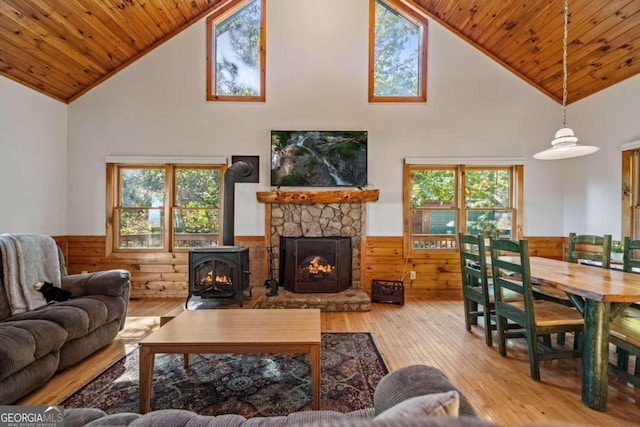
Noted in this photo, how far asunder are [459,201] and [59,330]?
457 cm

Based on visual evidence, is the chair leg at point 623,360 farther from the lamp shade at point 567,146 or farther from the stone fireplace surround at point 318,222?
the stone fireplace surround at point 318,222

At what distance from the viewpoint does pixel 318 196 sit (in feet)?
12.8

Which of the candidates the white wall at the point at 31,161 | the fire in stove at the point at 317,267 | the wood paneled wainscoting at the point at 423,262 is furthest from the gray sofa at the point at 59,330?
the wood paneled wainscoting at the point at 423,262

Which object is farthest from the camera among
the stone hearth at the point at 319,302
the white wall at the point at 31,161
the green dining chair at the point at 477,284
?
the stone hearth at the point at 319,302

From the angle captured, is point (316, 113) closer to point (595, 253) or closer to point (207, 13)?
point (207, 13)

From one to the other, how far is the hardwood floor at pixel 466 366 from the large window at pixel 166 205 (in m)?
1.03

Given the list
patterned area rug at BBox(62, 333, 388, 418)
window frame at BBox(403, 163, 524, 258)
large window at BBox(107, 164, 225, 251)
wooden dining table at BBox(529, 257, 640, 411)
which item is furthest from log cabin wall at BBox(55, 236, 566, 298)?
wooden dining table at BBox(529, 257, 640, 411)

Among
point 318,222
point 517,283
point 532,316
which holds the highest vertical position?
point 318,222

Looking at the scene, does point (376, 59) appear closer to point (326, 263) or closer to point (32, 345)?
point (326, 263)

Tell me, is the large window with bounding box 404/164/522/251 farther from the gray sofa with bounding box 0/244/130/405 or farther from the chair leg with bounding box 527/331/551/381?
the gray sofa with bounding box 0/244/130/405

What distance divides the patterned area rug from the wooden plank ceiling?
3351 millimetres

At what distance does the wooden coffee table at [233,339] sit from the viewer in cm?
166

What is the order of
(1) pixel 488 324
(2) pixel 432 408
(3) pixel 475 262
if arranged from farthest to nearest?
(3) pixel 475 262
(1) pixel 488 324
(2) pixel 432 408

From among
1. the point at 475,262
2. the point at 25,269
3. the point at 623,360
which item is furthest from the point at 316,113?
the point at 623,360
